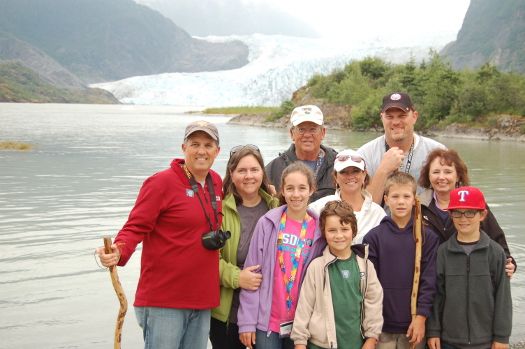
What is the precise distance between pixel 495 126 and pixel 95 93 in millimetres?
96980

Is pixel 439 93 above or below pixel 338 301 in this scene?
above

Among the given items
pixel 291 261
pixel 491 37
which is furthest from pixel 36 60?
pixel 291 261

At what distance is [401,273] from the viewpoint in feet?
9.54

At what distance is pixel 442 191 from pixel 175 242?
4.67 feet

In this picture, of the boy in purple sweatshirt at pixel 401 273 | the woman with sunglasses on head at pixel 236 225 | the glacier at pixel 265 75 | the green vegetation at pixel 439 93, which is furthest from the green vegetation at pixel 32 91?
the boy in purple sweatshirt at pixel 401 273

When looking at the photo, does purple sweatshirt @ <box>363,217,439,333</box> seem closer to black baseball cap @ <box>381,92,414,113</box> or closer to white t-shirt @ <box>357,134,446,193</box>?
white t-shirt @ <box>357,134,446,193</box>

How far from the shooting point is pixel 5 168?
14734mm

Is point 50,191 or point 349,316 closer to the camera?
point 349,316

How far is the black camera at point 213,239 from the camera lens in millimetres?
2730

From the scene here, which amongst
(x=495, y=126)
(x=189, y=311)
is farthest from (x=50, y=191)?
(x=495, y=126)

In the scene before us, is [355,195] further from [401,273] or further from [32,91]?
[32,91]

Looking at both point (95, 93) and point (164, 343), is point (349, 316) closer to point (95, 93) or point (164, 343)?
point (164, 343)

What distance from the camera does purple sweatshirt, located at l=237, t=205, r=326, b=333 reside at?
2.86m

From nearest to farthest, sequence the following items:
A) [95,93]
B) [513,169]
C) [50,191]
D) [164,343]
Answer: [164,343] < [50,191] < [513,169] < [95,93]
